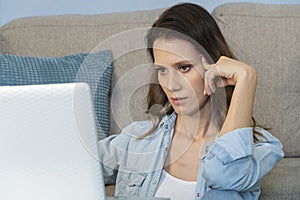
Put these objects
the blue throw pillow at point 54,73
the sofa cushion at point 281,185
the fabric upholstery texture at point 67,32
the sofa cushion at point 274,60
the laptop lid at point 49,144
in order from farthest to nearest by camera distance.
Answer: the fabric upholstery texture at point 67,32, the sofa cushion at point 274,60, the blue throw pillow at point 54,73, the sofa cushion at point 281,185, the laptop lid at point 49,144

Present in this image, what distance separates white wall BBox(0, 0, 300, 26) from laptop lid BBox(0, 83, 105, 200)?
184cm

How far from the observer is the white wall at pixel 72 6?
241 centimetres

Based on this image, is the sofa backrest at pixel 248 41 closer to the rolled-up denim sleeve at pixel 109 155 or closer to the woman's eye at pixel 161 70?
the rolled-up denim sleeve at pixel 109 155

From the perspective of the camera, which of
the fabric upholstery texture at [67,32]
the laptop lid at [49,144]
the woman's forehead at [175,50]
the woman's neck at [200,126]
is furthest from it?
the fabric upholstery texture at [67,32]

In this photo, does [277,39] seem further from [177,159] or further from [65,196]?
[65,196]

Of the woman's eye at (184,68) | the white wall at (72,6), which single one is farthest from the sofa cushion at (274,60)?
the woman's eye at (184,68)

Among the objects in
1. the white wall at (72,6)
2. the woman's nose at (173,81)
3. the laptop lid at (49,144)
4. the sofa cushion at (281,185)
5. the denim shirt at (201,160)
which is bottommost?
the sofa cushion at (281,185)

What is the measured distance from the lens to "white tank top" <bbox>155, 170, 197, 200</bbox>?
1275mm

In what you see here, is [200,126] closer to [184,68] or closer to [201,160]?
[201,160]

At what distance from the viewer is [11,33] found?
208 centimetres

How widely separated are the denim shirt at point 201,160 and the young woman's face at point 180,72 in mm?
111

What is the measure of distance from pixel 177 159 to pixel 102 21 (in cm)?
84

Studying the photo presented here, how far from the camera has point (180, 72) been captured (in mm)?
1062

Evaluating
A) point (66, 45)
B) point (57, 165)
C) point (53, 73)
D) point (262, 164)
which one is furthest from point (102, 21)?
point (57, 165)
